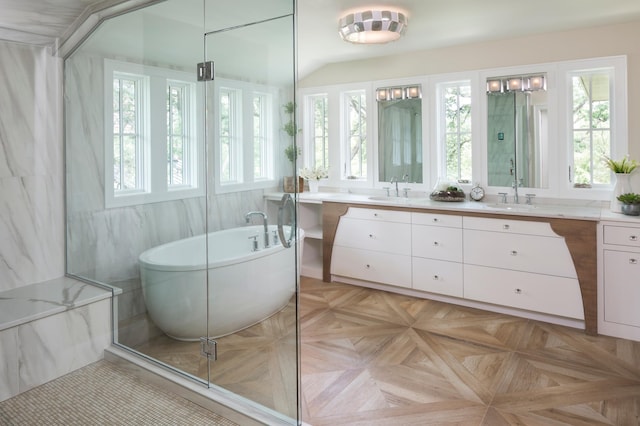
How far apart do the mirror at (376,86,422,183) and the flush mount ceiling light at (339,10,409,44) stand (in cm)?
102

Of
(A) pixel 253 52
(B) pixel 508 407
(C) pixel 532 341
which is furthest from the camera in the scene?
(C) pixel 532 341

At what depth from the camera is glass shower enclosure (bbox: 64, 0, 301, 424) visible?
2035 mm

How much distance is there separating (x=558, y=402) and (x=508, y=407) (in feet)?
0.93

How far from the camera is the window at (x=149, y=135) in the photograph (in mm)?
2295

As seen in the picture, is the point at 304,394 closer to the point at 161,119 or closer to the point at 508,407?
the point at 508,407

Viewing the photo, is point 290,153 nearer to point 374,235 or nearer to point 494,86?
point 374,235

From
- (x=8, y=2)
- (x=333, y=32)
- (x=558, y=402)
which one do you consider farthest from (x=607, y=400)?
(x=8, y=2)

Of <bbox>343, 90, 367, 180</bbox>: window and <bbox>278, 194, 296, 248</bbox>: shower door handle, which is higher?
<bbox>343, 90, 367, 180</bbox>: window

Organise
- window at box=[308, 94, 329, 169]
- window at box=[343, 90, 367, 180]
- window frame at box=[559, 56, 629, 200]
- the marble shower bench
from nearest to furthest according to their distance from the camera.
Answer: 1. the marble shower bench
2. window frame at box=[559, 56, 629, 200]
3. window at box=[343, 90, 367, 180]
4. window at box=[308, 94, 329, 169]

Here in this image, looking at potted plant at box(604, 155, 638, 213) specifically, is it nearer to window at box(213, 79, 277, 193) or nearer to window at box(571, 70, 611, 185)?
window at box(571, 70, 611, 185)

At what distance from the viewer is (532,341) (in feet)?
10.2

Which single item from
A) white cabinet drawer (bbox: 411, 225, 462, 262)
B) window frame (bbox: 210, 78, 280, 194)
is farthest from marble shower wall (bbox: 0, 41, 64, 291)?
white cabinet drawer (bbox: 411, 225, 462, 262)

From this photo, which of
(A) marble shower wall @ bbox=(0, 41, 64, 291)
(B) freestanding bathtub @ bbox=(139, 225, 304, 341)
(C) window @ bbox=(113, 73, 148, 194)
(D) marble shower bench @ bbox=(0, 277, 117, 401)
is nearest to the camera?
(B) freestanding bathtub @ bbox=(139, 225, 304, 341)

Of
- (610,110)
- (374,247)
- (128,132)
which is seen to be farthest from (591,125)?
(128,132)
